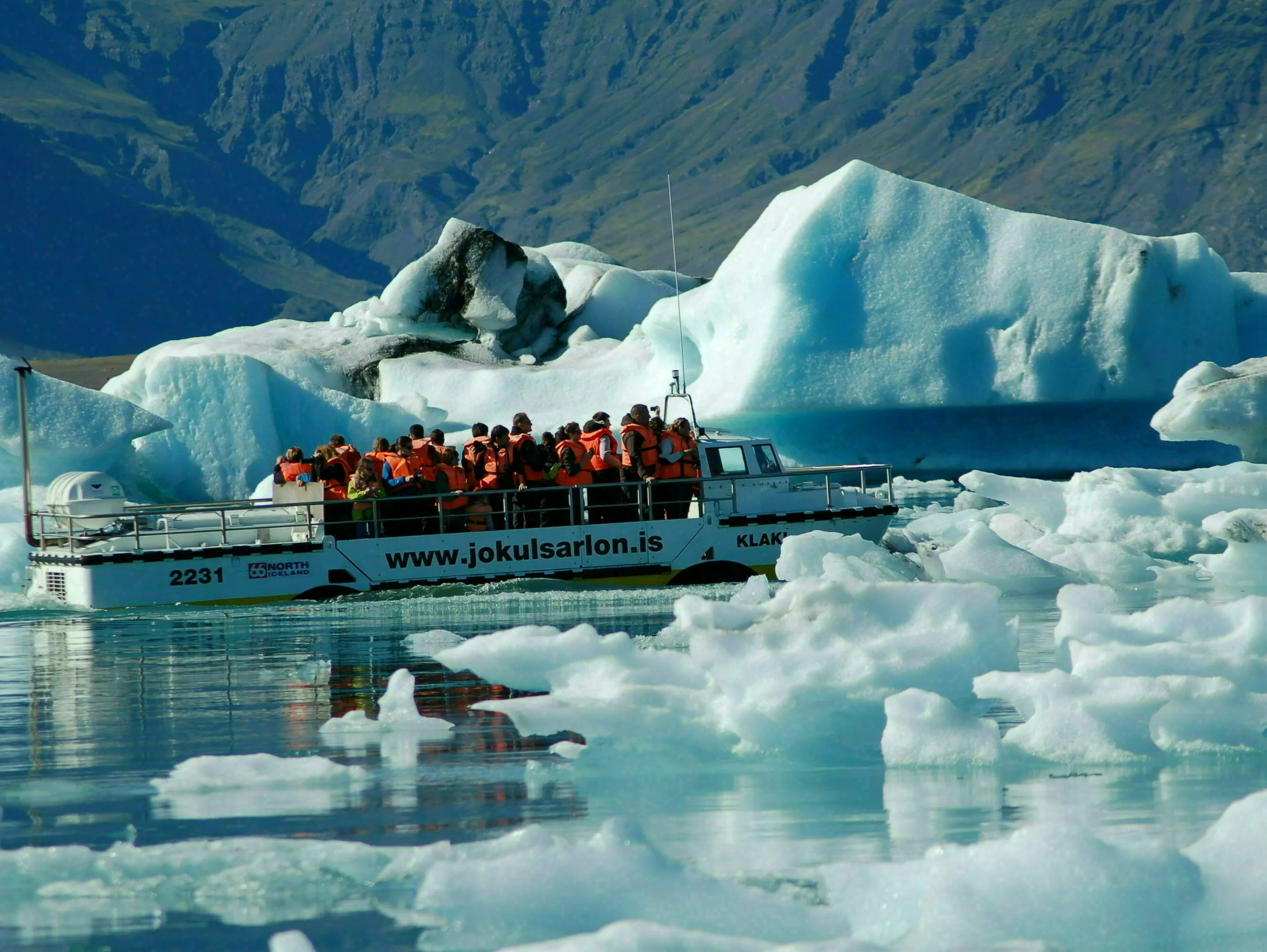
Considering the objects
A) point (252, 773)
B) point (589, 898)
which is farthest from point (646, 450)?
point (589, 898)

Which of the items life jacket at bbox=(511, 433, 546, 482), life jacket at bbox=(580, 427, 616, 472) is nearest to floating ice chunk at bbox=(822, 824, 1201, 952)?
life jacket at bbox=(511, 433, 546, 482)

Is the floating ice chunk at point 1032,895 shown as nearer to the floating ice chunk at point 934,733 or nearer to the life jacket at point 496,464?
the floating ice chunk at point 934,733

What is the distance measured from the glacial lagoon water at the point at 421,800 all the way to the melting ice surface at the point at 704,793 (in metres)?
0.02

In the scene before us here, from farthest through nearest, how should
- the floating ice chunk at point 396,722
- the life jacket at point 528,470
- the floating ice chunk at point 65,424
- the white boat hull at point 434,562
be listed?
the floating ice chunk at point 65,424, the life jacket at point 528,470, the white boat hull at point 434,562, the floating ice chunk at point 396,722

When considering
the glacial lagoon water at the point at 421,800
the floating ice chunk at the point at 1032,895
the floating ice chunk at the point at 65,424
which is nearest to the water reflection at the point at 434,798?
the glacial lagoon water at the point at 421,800

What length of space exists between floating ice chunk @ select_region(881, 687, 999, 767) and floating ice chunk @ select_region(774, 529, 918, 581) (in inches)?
63.8

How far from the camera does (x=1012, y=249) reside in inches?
937

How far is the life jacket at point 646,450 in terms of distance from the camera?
49.3ft

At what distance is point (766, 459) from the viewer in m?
15.8

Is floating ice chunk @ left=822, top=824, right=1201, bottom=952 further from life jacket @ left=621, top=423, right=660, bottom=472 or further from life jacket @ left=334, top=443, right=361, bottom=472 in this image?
life jacket @ left=334, top=443, right=361, bottom=472

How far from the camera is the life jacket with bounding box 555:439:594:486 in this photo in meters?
15.0

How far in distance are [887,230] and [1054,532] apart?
8.19m

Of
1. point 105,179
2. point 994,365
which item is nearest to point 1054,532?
point 994,365

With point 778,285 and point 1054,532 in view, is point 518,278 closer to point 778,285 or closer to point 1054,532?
point 778,285
